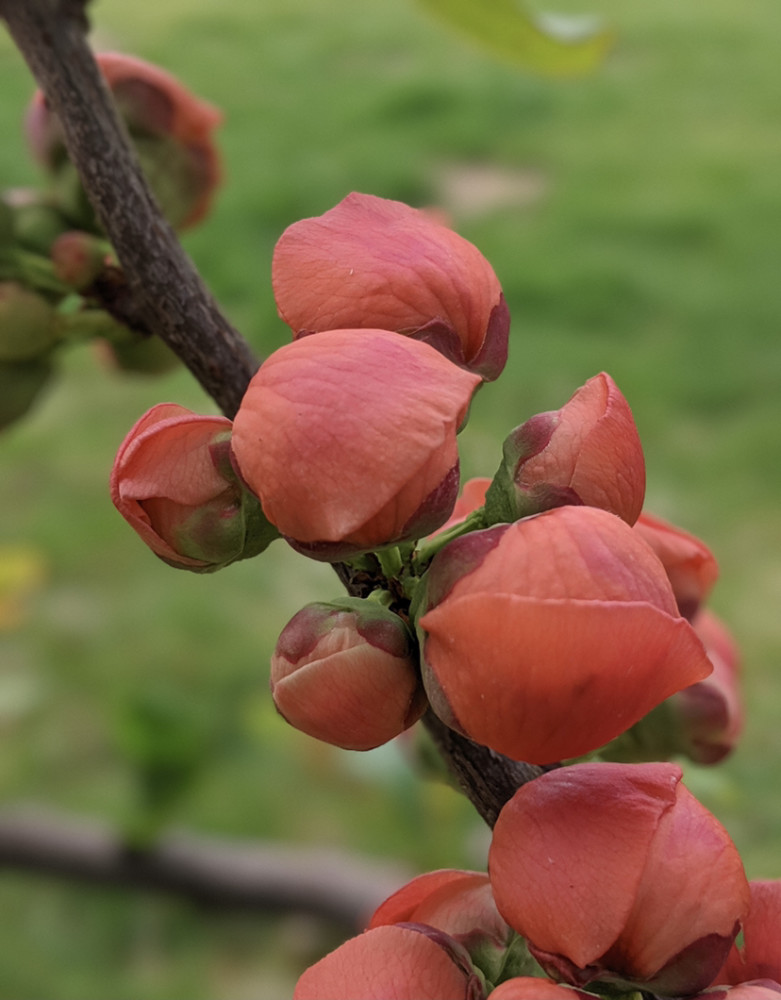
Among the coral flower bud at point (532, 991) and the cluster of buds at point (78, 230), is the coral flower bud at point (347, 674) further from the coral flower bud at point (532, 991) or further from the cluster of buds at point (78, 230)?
the cluster of buds at point (78, 230)

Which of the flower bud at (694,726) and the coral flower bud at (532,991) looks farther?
the flower bud at (694,726)

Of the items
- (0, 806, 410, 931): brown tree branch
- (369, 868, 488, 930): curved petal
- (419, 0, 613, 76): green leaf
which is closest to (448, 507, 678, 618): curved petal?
(369, 868, 488, 930): curved petal

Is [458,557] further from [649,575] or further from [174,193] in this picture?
[174,193]

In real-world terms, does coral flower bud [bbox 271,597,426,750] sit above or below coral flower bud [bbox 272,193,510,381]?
below

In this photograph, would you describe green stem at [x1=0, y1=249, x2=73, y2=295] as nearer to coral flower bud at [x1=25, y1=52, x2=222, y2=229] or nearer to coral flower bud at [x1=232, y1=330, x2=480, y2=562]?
coral flower bud at [x1=25, y1=52, x2=222, y2=229]

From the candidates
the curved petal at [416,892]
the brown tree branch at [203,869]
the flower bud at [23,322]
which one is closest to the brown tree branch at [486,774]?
the curved petal at [416,892]

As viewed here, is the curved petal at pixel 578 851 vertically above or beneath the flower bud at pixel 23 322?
beneath
